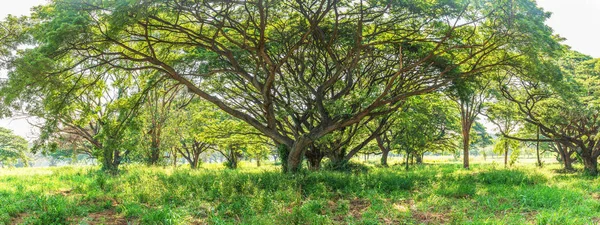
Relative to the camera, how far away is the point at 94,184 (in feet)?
37.3

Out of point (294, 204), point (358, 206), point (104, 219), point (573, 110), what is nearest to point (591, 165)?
point (573, 110)

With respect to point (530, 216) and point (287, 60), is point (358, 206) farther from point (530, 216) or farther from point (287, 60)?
point (287, 60)

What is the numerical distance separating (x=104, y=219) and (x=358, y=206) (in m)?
5.60

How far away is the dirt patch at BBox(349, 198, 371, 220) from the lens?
25.3 ft

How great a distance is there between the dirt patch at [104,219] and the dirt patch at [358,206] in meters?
4.75

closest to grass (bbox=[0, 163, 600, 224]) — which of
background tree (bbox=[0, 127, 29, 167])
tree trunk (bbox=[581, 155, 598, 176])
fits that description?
tree trunk (bbox=[581, 155, 598, 176])

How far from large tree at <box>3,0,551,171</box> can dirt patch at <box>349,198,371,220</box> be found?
4004 mm

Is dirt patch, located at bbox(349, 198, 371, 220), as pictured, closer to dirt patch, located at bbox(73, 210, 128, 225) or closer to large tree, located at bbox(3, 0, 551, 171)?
large tree, located at bbox(3, 0, 551, 171)

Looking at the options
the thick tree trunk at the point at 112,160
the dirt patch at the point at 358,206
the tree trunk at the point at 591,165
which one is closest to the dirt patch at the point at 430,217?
the dirt patch at the point at 358,206

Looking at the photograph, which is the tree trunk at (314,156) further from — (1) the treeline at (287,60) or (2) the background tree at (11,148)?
(2) the background tree at (11,148)

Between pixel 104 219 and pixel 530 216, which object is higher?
pixel 530 216

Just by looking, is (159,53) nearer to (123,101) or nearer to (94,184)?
(123,101)

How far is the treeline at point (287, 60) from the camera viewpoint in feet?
31.7

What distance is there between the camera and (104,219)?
733cm
